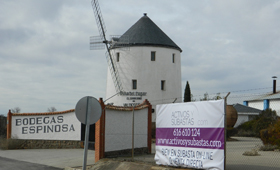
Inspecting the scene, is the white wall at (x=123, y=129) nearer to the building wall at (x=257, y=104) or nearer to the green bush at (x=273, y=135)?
the green bush at (x=273, y=135)

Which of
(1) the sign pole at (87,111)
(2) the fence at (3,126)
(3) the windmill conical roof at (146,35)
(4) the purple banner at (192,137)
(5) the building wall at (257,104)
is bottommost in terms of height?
(2) the fence at (3,126)

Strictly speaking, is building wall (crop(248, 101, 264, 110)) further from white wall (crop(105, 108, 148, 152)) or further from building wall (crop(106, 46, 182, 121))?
white wall (crop(105, 108, 148, 152))

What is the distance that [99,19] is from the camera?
1843 inches

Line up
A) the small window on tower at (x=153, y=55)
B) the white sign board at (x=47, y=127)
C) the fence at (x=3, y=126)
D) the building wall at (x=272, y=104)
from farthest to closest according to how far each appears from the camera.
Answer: the building wall at (x=272, y=104)
the small window on tower at (x=153, y=55)
the fence at (x=3, y=126)
the white sign board at (x=47, y=127)

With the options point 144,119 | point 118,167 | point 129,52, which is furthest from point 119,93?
point 118,167

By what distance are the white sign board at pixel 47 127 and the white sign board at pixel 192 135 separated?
1098 cm

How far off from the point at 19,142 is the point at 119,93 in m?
20.4

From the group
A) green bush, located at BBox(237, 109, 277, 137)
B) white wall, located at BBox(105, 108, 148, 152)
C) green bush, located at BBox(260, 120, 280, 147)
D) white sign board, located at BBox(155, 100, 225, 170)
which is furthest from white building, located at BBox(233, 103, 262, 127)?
white sign board, located at BBox(155, 100, 225, 170)

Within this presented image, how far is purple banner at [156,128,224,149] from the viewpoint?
11.1 m

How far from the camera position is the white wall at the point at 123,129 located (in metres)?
16.7

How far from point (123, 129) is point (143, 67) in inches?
1030

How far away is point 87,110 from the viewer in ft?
35.0

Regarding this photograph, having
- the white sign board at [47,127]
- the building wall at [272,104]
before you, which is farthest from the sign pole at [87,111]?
the building wall at [272,104]

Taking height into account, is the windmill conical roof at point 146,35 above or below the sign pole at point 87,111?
above
